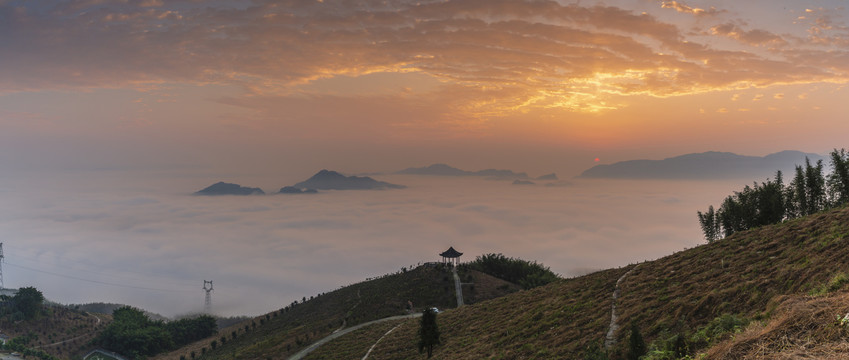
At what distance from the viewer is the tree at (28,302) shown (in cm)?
12344

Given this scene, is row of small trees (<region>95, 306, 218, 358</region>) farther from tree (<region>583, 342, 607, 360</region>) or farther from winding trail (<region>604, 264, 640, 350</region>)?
tree (<region>583, 342, 607, 360</region>)

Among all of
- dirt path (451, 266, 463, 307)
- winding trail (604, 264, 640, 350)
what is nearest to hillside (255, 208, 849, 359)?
winding trail (604, 264, 640, 350)

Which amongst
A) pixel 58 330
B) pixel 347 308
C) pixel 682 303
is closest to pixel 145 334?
pixel 58 330

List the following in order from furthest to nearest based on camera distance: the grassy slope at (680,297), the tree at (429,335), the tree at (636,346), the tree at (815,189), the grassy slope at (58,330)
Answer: the grassy slope at (58,330), the tree at (815,189), the tree at (429,335), the grassy slope at (680,297), the tree at (636,346)

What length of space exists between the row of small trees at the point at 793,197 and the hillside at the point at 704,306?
4967 cm

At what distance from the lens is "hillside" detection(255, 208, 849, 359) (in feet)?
41.9

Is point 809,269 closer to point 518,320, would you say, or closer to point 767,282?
point 767,282

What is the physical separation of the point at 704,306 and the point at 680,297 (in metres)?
3.50

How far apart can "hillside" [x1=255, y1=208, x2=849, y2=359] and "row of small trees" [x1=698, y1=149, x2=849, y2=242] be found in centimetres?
4967

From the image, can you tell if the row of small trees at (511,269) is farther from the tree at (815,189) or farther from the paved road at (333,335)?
the tree at (815,189)

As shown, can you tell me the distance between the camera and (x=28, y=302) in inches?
4882

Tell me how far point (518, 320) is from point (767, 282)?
2110 centimetres

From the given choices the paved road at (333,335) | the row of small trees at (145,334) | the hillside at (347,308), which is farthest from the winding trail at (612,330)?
the row of small trees at (145,334)

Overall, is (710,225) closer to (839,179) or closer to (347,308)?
(839,179)
